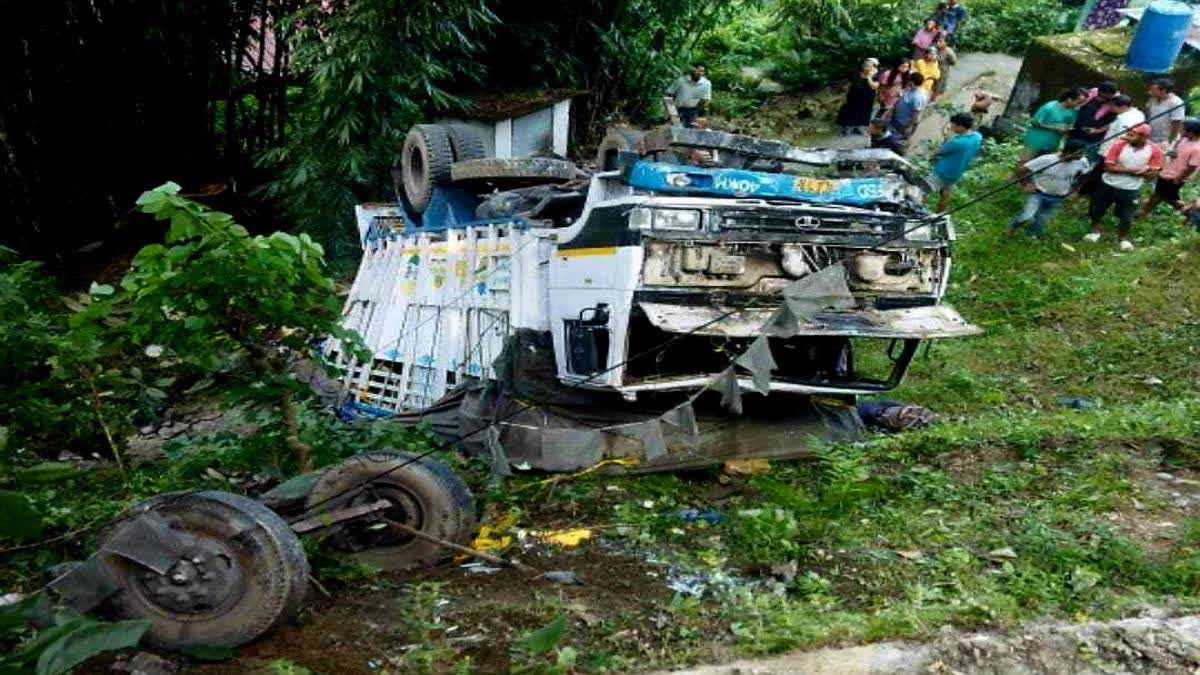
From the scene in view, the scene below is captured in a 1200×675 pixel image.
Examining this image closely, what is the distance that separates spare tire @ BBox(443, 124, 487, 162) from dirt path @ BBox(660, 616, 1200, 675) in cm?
510

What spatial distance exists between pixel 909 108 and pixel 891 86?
136 centimetres

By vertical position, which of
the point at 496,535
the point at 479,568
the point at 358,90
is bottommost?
the point at 496,535

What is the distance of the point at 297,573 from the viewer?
11.0ft

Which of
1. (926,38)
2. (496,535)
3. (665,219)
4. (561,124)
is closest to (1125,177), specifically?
(926,38)

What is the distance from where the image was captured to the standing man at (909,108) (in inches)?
452

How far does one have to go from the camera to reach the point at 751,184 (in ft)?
17.7

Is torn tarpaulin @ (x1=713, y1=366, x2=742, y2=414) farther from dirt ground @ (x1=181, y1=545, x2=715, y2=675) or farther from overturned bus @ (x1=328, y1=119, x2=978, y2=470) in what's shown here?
dirt ground @ (x1=181, y1=545, x2=715, y2=675)

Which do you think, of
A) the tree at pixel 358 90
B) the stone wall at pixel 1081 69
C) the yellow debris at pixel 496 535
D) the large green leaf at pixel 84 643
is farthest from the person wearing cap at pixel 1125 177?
the large green leaf at pixel 84 643

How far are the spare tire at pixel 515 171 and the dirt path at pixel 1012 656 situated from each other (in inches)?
170

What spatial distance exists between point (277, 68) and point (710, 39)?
24.9 ft

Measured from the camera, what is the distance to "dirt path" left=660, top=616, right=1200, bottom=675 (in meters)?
3.00

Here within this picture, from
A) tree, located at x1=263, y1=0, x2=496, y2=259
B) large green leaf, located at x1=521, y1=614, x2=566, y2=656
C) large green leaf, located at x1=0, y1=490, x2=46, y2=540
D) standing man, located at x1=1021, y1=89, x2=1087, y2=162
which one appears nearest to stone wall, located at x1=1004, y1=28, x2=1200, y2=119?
standing man, located at x1=1021, y1=89, x2=1087, y2=162

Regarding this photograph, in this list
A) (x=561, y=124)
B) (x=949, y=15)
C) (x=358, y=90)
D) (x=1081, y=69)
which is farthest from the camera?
(x=949, y=15)

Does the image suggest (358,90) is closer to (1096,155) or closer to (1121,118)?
(1096,155)
